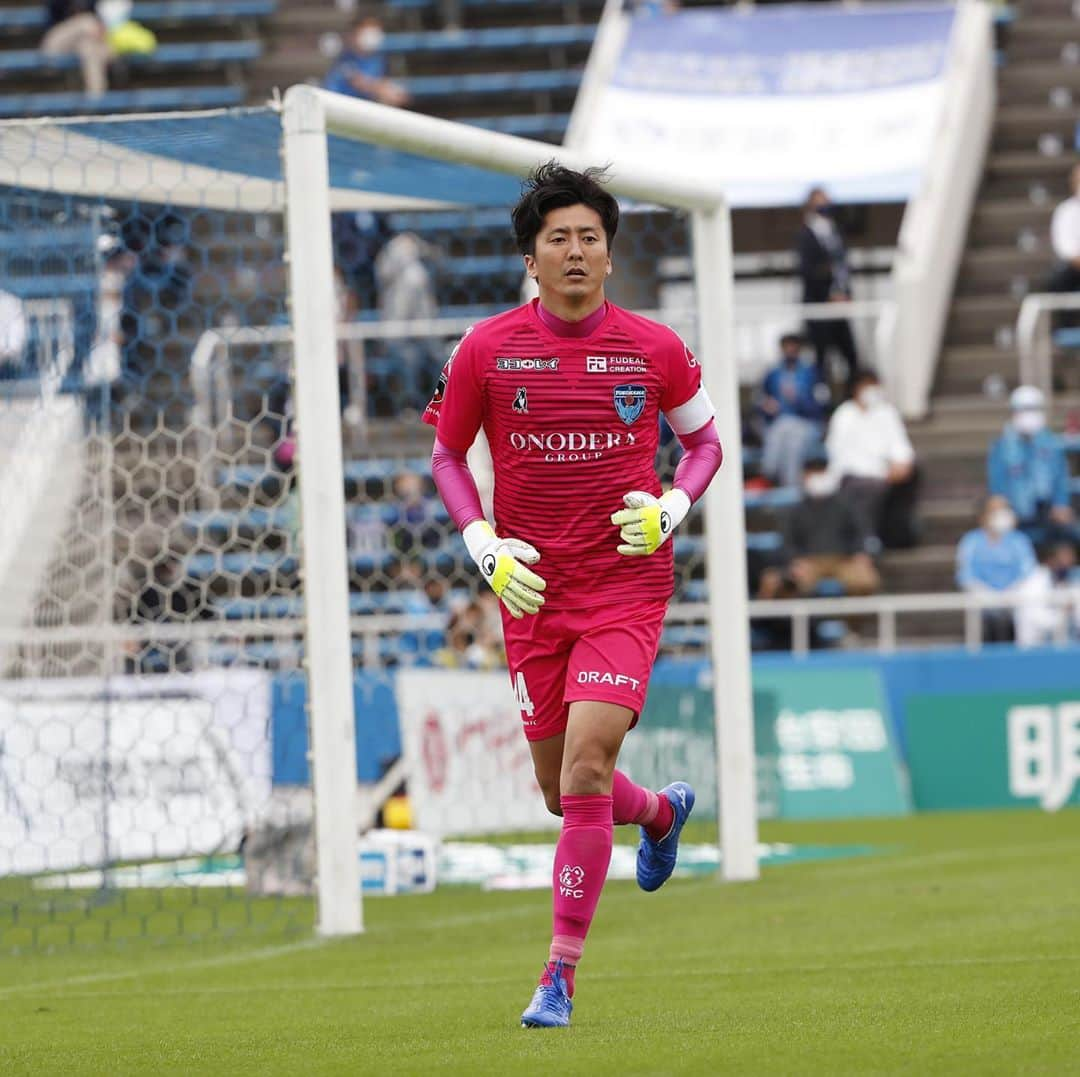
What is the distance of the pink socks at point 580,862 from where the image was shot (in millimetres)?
6371

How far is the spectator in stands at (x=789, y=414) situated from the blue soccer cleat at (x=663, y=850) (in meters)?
13.7

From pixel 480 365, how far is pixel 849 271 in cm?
1730

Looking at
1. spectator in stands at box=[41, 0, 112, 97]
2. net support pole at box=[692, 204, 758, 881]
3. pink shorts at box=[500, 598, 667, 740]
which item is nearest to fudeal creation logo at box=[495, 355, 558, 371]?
pink shorts at box=[500, 598, 667, 740]

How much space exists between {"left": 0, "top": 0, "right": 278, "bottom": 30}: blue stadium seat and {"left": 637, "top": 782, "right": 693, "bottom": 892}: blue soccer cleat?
829 inches

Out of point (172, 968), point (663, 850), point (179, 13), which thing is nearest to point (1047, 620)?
point (172, 968)

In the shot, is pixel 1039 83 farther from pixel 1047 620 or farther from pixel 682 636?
pixel 682 636

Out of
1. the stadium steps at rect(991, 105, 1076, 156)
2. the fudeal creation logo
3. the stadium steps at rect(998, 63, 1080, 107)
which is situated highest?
the stadium steps at rect(998, 63, 1080, 107)

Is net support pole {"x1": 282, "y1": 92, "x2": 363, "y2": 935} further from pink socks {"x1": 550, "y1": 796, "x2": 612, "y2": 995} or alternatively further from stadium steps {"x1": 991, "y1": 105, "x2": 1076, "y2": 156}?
stadium steps {"x1": 991, "y1": 105, "x2": 1076, "y2": 156}

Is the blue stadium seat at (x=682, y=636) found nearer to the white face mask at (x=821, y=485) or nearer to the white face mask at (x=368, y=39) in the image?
the white face mask at (x=821, y=485)

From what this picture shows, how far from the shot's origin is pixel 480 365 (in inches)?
265

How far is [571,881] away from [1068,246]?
673 inches

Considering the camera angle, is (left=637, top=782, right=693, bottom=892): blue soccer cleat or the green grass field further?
(left=637, top=782, right=693, bottom=892): blue soccer cleat

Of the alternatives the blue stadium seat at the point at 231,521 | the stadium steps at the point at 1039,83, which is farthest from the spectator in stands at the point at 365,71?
→ the blue stadium seat at the point at 231,521

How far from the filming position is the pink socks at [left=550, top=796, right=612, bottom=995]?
637cm
